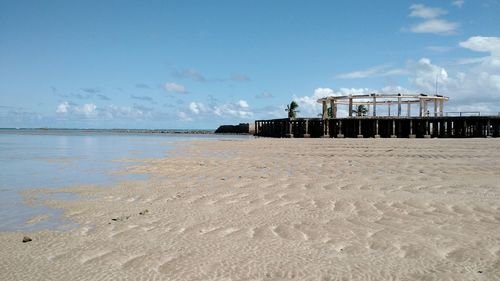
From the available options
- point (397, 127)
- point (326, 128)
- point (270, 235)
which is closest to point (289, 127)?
point (326, 128)

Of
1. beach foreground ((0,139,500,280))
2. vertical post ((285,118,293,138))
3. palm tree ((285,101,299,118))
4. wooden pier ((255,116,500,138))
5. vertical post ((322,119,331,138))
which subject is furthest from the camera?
palm tree ((285,101,299,118))

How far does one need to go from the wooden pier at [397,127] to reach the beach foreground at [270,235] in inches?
1468

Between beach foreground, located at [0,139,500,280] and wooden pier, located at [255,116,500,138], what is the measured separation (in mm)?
37289

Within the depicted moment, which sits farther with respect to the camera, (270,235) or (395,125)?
(395,125)

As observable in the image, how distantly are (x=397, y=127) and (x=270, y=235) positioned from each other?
147 feet

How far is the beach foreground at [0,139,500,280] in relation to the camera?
3.35 m

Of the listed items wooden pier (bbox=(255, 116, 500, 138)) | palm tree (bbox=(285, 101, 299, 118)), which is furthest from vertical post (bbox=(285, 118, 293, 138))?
palm tree (bbox=(285, 101, 299, 118))

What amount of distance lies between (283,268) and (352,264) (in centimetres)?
59

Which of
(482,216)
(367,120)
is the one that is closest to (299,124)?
(367,120)

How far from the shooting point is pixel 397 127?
151 ft

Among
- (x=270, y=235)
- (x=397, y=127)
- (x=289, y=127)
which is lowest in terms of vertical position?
(x=270, y=235)

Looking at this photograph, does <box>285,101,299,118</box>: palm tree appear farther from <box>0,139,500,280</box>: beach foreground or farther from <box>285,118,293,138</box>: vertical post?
<box>0,139,500,280</box>: beach foreground

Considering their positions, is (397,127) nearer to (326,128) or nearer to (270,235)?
(326,128)

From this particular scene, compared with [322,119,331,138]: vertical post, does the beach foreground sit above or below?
below
